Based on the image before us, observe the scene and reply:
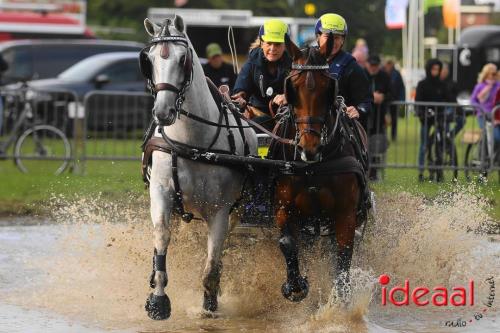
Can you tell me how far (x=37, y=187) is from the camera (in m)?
17.4

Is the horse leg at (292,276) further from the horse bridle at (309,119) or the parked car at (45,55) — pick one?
the parked car at (45,55)

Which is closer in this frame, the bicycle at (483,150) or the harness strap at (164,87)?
the harness strap at (164,87)

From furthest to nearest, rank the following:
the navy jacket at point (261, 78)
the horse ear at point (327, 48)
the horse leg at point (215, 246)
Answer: the navy jacket at point (261, 78), the horse leg at point (215, 246), the horse ear at point (327, 48)

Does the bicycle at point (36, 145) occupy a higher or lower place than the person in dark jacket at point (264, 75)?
lower

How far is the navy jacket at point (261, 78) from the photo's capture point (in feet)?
33.5

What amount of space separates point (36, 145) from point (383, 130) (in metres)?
5.44

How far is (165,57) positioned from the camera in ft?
28.1

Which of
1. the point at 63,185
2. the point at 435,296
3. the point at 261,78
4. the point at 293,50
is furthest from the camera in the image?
the point at 63,185

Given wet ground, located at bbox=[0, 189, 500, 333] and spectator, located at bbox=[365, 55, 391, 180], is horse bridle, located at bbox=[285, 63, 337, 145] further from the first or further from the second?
spectator, located at bbox=[365, 55, 391, 180]

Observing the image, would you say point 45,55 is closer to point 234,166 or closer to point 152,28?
point 234,166

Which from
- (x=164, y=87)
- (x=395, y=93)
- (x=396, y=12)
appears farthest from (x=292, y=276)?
(x=396, y=12)

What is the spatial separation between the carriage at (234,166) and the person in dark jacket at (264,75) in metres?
0.79

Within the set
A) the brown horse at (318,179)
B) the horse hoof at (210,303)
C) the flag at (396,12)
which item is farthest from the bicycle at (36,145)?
the flag at (396,12)

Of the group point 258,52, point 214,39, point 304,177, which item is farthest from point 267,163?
point 214,39
